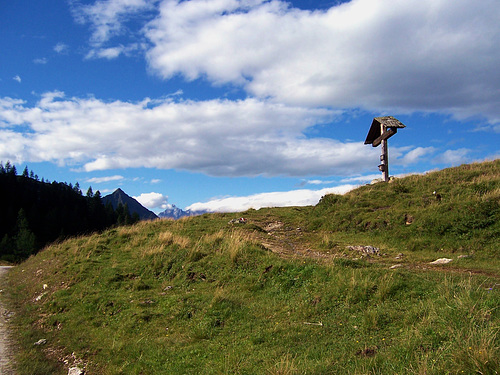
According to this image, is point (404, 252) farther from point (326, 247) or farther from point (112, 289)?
point (112, 289)

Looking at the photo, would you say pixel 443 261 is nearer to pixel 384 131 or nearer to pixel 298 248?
pixel 298 248

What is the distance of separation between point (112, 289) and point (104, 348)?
4073 mm

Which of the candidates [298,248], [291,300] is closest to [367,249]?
[298,248]

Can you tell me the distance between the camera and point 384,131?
23781 mm

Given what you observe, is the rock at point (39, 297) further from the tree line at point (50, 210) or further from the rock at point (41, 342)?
the tree line at point (50, 210)

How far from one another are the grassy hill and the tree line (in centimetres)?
8282

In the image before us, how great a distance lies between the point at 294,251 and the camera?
1486 centimetres

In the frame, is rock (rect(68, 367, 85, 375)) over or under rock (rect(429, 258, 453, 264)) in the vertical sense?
under

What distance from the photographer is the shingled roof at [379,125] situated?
913 inches

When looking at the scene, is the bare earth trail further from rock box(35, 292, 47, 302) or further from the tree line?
the tree line

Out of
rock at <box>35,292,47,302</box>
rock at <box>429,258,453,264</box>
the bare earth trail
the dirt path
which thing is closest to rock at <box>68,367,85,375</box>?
the dirt path

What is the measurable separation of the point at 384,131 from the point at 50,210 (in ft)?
355

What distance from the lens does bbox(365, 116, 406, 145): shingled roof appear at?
23.2m

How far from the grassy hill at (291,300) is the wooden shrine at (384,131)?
5498 mm
